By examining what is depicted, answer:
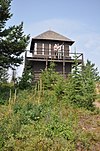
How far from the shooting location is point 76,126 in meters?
12.4

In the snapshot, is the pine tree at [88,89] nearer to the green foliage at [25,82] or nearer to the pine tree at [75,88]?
the pine tree at [75,88]

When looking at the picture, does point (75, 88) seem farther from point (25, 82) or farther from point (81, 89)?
point (25, 82)

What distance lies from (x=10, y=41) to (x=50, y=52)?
10084 millimetres

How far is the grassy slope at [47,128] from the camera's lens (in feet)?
33.6

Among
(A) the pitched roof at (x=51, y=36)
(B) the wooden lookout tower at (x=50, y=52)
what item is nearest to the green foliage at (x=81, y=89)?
(B) the wooden lookout tower at (x=50, y=52)

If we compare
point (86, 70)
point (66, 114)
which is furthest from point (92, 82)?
point (66, 114)

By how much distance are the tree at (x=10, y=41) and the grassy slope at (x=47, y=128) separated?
19.9 ft

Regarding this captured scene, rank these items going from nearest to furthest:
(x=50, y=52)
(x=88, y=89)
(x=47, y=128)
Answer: (x=47, y=128)
(x=88, y=89)
(x=50, y=52)

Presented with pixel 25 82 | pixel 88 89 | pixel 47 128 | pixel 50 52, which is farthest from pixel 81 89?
pixel 50 52

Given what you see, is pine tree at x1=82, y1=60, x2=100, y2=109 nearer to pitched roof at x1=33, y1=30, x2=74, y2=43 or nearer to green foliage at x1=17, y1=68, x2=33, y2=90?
green foliage at x1=17, y1=68, x2=33, y2=90

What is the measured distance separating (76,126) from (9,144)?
3.44 metres

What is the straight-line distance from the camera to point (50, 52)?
30.0 m

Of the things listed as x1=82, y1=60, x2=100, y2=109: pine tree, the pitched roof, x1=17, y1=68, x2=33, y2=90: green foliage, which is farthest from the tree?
the pitched roof

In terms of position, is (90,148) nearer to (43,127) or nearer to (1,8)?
(43,127)
